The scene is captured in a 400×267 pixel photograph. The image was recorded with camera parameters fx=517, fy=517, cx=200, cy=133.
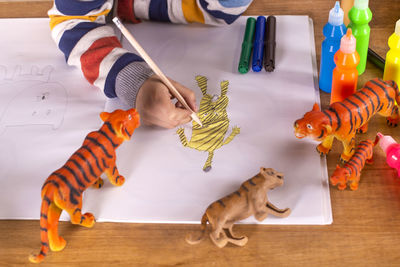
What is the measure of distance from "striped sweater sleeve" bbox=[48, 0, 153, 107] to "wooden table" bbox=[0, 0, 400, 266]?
0.20 m

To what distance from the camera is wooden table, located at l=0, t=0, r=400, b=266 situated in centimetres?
56

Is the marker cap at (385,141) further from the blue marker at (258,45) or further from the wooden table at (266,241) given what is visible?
the blue marker at (258,45)

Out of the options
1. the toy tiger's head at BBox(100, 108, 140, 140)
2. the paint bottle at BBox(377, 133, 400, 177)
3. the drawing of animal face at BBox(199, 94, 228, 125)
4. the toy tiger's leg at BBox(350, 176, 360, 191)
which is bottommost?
the toy tiger's leg at BBox(350, 176, 360, 191)

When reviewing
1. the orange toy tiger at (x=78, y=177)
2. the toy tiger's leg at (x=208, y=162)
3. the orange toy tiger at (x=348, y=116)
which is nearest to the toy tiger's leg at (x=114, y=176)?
the orange toy tiger at (x=78, y=177)

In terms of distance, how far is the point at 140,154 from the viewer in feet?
2.20

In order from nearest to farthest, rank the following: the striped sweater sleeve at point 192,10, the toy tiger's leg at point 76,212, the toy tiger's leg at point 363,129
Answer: the toy tiger's leg at point 76,212 → the toy tiger's leg at point 363,129 → the striped sweater sleeve at point 192,10

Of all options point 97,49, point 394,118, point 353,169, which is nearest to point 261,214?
point 353,169

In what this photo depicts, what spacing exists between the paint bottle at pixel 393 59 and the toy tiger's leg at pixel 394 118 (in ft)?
0.17

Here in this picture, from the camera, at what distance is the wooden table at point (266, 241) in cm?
56

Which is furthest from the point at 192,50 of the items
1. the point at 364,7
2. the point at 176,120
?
the point at 364,7

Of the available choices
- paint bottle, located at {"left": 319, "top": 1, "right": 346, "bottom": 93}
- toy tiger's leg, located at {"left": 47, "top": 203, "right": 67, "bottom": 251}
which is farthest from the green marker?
toy tiger's leg, located at {"left": 47, "top": 203, "right": 67, "bottom": 251}

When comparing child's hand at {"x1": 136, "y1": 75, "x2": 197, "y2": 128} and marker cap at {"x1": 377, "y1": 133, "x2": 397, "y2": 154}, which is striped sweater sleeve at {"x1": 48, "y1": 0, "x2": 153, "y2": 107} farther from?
marker cap at {"x1": 377, "y1": 133, "x2": 397, "y2": 154}

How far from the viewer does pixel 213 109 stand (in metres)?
0.71

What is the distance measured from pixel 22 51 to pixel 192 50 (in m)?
0.28
